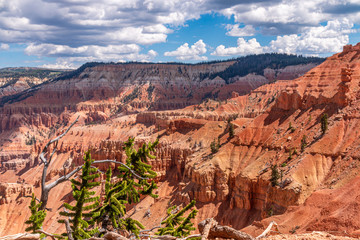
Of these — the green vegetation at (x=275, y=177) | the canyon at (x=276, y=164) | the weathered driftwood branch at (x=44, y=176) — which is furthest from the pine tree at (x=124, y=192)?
the green vegetation at (x=275, y=177)

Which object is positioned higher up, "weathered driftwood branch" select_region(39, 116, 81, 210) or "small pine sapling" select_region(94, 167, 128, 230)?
"weathered driftwood branch" select_region(39, 116, 81, 210)

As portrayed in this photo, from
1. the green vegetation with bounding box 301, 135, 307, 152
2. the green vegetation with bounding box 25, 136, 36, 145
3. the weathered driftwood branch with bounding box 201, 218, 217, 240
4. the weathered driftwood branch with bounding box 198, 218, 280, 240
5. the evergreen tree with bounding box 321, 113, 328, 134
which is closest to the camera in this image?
the weathered driftwood branch with bounding box 201, 218, 217, 240

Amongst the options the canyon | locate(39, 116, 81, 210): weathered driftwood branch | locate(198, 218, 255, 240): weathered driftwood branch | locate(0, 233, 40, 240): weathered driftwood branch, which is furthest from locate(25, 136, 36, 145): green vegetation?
locate(198, 218, 255, 240): weathered driftwood branch

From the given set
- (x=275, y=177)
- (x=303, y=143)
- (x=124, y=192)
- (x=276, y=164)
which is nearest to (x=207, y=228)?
(x=124, y=192)

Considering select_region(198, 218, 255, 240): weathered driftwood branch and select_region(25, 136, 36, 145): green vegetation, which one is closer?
select_region(198, 218, 255, 240): weathered driftwood branch

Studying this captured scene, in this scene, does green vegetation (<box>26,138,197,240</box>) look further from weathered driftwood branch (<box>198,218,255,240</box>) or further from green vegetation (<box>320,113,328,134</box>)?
green vegetation (<box>320,113,328,134</box>)

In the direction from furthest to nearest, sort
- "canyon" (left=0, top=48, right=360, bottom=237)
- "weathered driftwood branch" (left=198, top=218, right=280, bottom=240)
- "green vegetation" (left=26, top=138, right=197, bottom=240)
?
1. "canyon" (left=0, top=48, right=360, bottom=237)
2. "green vegetation" (left=26, top=138, right=197, bottom=240)
3. "weathered driftwood branch" (left=198, top=218, right=280, bottom=240)

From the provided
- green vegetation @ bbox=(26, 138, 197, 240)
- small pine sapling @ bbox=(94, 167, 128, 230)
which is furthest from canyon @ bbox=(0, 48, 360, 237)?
small pine sapling @ bbox=(94, 167, 128, 230)

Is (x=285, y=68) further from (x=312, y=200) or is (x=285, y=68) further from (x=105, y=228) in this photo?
(x=105, y=228)

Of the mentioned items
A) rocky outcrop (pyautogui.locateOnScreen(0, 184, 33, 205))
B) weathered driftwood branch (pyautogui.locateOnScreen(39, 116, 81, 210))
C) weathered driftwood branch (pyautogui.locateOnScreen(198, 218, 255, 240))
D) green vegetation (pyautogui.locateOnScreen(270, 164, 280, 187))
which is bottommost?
rocky outcrop (pyautogui.locateOnScreen(0, 184, 33, 205))

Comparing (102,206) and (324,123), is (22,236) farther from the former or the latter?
(324,123)

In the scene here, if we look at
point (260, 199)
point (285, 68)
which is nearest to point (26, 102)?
point (285, 68)

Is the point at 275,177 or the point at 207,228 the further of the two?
the point at 275,177

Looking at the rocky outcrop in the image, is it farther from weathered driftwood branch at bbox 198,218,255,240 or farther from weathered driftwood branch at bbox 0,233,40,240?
weathered driftwood branch at bbox 198,218,255,240
